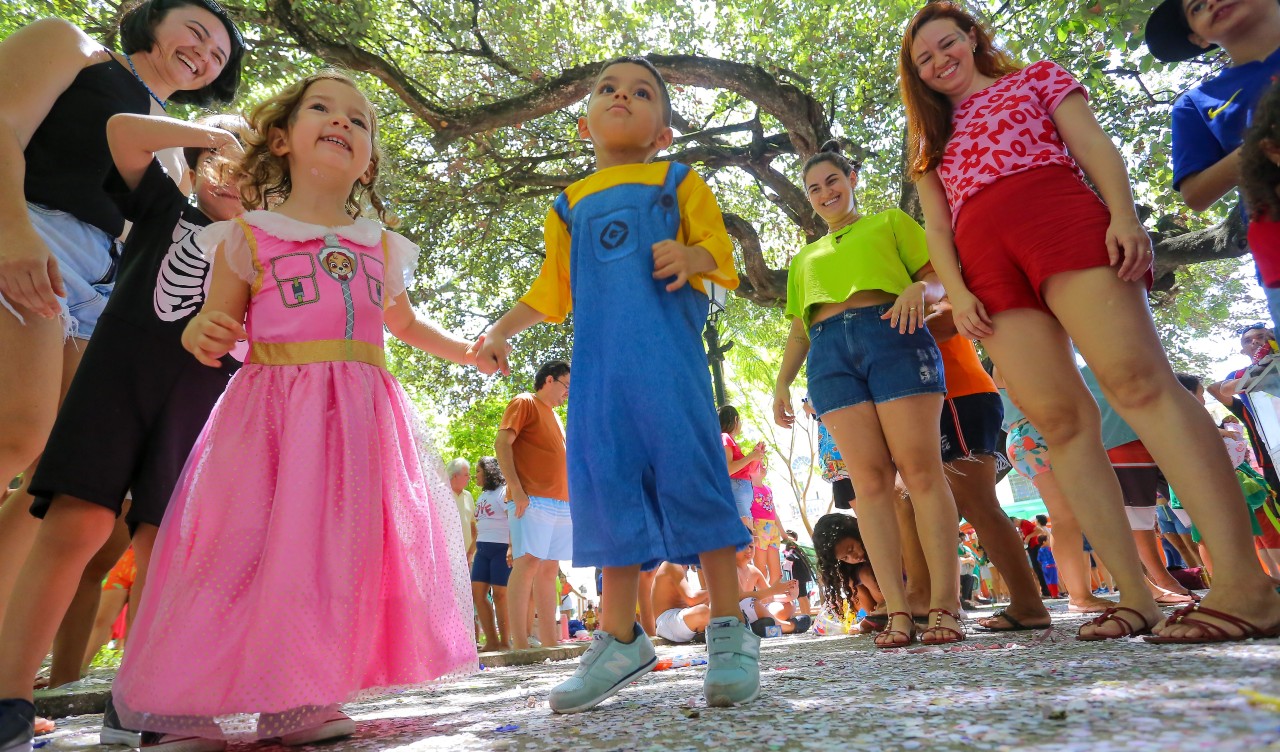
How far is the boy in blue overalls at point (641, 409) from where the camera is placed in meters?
2.03

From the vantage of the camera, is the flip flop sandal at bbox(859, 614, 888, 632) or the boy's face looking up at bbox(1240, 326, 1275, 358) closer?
the flip flop sandal at bbox(859, 614, 888, 632)

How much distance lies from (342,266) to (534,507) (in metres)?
3.83

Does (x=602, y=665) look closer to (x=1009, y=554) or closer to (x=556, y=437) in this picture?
(x=1009, y=554)

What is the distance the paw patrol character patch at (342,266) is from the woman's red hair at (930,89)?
6.75ft

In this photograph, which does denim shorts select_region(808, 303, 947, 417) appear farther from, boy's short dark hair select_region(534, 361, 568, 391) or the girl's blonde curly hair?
boy's short dark hair select_region(534, 361, 568, 391)

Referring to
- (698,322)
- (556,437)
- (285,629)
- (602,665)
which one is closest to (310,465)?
(285,629)

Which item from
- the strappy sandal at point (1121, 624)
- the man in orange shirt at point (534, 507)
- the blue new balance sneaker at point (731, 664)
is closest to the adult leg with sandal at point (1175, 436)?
the strappy sandal at point (1121, 624)

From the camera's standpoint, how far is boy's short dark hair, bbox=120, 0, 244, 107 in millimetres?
2557

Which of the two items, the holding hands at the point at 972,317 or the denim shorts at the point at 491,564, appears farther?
the denim shorts at the point at 491,564

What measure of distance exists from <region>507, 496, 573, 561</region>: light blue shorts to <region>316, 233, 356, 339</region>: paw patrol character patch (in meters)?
3.72


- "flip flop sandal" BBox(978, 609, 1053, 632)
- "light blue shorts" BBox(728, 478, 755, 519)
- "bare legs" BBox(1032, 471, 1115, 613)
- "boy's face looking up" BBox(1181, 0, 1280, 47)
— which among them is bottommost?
"flip flop sandal" BBox(978, 609, 1053, 632)

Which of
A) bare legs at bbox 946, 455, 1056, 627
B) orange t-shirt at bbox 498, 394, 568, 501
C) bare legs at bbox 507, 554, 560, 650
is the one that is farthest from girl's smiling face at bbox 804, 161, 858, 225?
bare legs at bbox 507, 554, 560, 650

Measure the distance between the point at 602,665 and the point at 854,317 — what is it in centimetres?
191

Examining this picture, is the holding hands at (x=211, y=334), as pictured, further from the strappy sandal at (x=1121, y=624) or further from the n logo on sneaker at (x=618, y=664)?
the strappy sandal at (x=1121, y=624)
